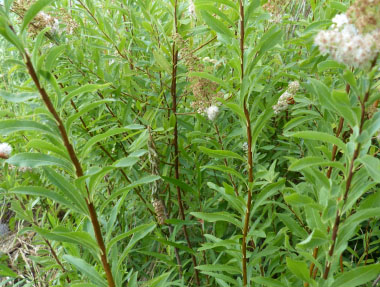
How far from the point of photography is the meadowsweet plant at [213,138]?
0.72 meters

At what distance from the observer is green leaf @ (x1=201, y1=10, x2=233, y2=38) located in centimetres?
96

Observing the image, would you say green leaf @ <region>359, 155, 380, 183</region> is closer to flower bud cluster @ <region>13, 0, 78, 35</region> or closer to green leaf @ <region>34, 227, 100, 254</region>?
green leaf @ <region>34, 227, 100, 254</region>

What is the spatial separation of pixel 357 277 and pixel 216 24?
28.2 inches

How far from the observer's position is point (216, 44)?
1.45 metres

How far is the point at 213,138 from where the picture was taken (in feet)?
4.92

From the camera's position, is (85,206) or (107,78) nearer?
(85,206)

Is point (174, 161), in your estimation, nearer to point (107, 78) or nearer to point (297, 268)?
point (107, 78)

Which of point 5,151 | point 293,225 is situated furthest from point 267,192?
point 5,151

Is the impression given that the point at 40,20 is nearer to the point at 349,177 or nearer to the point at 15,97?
the point at 15,97

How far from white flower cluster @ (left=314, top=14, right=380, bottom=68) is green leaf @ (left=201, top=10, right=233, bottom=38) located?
0.37m

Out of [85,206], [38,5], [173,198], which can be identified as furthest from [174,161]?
[38,5]

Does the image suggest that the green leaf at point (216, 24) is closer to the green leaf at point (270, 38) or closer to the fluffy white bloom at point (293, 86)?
the green leaf at point (270, 38)

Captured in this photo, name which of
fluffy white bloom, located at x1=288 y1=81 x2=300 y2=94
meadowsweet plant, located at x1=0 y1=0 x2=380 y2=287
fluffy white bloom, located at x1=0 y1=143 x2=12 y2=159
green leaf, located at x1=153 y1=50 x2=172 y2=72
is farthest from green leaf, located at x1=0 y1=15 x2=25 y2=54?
fluffy white bloom, located at x1=0 y1=143 x2=12 y2=159

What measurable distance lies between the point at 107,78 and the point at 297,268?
3.65 ft
